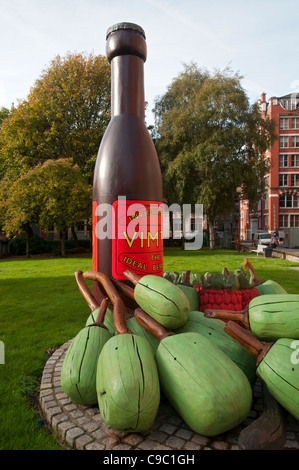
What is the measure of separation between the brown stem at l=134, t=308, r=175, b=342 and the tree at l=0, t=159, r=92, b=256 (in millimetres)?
18010

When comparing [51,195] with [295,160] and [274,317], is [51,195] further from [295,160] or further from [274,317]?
[295,160]

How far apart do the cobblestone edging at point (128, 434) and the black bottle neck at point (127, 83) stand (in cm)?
346

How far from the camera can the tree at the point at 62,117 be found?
22.5 metres

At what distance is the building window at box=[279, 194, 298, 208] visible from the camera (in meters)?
45.4

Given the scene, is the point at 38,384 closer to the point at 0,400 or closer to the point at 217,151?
the point at 0,400

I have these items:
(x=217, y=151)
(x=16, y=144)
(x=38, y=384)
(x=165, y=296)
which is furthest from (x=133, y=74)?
(x=16, y=144)

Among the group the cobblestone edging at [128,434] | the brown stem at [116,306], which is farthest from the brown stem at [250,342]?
the brown stem at [116,306]

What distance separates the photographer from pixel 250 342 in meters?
2.27

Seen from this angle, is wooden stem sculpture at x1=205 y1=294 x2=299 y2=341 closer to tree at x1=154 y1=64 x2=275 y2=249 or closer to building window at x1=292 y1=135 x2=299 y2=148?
tree at x1=154 y1=64 x2=275 y2=249

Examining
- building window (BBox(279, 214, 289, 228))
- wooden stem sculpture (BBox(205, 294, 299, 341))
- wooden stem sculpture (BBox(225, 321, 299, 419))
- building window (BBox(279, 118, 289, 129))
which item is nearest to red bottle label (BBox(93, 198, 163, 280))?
wooden stem sculpture (BBox(205, 294, 299, 341))

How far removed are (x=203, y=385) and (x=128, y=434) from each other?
74 centimetres

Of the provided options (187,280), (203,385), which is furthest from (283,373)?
(187,280)

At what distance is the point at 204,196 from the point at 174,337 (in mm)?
22229

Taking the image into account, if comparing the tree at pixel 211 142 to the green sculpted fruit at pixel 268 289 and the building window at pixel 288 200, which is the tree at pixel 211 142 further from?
the building window at pixel 288 200
